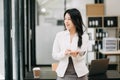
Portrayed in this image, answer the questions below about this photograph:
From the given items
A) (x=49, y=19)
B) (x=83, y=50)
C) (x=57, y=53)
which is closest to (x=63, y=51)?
(x=57, y=53)

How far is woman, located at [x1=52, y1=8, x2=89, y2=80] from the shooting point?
2346 millimetres

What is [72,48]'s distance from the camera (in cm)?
238

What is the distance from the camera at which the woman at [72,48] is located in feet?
7.70

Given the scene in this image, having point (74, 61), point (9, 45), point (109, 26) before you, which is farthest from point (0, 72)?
point (109, 26)

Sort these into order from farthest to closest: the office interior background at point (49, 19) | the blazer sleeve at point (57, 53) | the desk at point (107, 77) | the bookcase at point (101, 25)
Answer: the office interior background at point (49, 19), the bookcase at point (101, 25), the desk at point (107, 77), the blazer sleeve at point (57, 53)

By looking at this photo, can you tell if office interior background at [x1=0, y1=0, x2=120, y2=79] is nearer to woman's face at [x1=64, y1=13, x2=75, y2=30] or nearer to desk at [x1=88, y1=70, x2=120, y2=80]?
desk at [x1=88, y1=70, x2=120, y2=80]

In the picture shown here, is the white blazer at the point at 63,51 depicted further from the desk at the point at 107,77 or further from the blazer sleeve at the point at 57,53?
the desk at the point at 107,77

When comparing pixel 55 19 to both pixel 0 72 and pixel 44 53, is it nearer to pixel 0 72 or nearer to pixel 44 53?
pixel 44 53

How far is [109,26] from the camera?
24.6 feet

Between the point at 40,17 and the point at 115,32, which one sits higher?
the point at 40,17

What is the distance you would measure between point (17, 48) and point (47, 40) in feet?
11.9

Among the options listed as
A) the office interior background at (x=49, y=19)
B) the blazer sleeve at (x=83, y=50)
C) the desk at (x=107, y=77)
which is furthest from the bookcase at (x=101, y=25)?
the blazer sleeve at (x=83, y=50)

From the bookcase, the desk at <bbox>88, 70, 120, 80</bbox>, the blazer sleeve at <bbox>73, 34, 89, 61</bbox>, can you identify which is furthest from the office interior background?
the blazer sleeve at <bbox>73, 34, 89, 61</bbox>

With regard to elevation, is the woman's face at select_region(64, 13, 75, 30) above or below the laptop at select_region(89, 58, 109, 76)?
above
